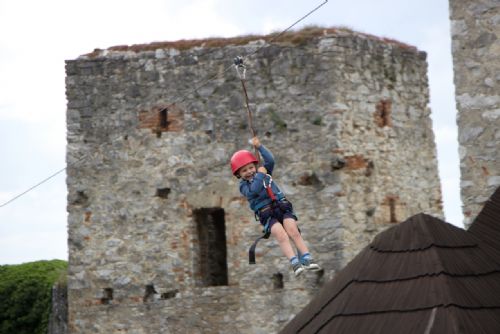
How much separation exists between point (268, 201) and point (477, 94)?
1.98m

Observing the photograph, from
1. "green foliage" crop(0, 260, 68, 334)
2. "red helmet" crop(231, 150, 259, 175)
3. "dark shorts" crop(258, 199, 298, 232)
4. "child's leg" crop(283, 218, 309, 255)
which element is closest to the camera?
"red helmet" crop(231, 150, 259, 175)

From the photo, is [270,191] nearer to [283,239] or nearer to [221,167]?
[283,239]

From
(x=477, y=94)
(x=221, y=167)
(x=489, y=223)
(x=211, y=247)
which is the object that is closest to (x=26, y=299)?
(x=211, y=247)

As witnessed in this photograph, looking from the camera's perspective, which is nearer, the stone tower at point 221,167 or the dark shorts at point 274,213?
the dark shorts at point 274,213

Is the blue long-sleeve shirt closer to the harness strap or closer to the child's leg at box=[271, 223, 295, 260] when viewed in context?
the harness strap

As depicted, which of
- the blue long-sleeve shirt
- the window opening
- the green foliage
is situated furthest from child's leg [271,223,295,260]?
the green foliage

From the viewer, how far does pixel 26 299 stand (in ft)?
77.6

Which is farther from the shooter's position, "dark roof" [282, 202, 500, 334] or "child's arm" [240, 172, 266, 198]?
"child's arm" [240, 172, 266, 198]

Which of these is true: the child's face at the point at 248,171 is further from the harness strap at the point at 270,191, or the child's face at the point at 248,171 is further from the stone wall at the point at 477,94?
the stone wall at the point at 477,94

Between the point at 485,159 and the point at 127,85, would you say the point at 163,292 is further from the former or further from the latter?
the point at 485,159

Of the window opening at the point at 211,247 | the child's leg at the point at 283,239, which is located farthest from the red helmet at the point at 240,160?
the window opening at the point at 211,247

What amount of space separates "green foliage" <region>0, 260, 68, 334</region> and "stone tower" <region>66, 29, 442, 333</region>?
5.02 ft

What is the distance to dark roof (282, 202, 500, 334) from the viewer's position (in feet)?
35.5

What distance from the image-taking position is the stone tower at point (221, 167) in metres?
20.4
